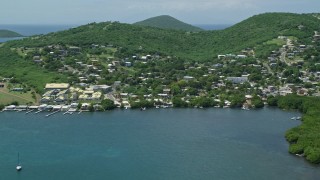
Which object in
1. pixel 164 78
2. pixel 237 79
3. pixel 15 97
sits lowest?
pixel 15 97

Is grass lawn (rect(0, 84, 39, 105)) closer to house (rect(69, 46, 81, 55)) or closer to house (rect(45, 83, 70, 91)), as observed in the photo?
house (rect(45, 83, 70, 91))

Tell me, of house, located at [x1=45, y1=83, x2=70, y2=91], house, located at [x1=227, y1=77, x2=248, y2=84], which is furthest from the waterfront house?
house, located at [x1=227, y1=77, x2=248, y2=84]

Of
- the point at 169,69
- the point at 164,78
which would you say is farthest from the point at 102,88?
the point at 169,69

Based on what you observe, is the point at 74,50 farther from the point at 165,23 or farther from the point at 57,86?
the point at 165,23

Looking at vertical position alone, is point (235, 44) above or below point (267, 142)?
above

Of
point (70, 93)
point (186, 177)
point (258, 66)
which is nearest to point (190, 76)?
point (258, 66)

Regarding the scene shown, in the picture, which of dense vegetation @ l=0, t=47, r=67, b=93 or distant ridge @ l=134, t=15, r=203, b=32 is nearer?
dense vegetation @ l=0, t=47, r=67, b=93

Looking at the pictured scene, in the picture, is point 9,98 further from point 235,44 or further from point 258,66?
point 235,44
